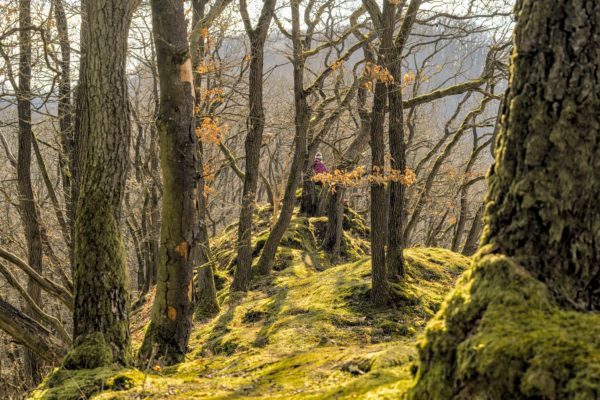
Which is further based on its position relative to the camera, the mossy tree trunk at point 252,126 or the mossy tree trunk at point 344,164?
the mossy tree trunk at point 344,164

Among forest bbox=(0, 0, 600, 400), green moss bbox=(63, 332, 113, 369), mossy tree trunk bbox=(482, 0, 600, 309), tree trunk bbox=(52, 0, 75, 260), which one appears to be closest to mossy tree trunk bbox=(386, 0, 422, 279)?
forest bbox=(0, 0, 600, 400)

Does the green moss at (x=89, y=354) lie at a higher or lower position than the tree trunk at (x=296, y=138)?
lower

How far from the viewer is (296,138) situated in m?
11.2

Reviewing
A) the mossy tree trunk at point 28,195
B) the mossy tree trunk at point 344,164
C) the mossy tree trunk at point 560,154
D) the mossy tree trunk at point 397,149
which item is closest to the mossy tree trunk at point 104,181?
the mossy tree trunk at point 397,149

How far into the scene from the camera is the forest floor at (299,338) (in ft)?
11.0

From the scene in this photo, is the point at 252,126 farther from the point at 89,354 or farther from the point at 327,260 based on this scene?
the point at 89,354

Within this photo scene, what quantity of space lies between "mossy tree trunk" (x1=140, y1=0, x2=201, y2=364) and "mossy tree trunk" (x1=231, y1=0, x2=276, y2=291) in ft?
11.9

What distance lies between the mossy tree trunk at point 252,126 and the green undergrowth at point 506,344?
798cm

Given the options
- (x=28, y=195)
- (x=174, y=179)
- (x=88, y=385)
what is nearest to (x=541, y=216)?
(x=88, y=385)

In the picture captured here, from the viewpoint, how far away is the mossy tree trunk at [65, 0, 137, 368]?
4.96 meters

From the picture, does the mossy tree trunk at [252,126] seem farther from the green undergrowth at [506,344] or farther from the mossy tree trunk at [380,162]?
the green undergrowth at [506,344]

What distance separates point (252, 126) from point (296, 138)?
119cm

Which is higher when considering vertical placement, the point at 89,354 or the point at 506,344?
the point at 506,344

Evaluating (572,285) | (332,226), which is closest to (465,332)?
(572,285)
